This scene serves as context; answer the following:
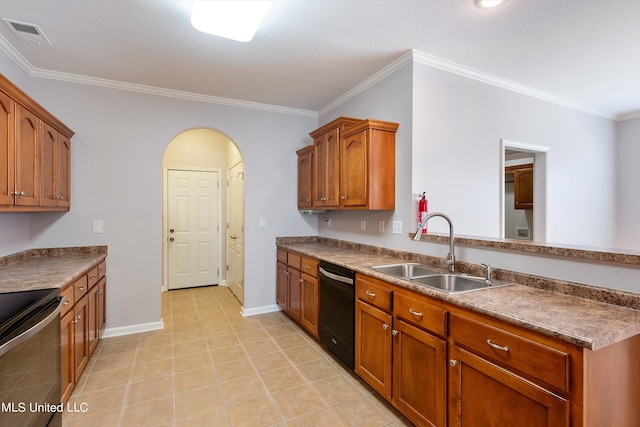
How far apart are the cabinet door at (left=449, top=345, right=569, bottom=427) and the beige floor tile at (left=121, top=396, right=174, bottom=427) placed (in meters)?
1.69

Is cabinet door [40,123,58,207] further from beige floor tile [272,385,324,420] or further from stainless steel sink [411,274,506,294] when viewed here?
stainless steel sink [411,274,506,294]

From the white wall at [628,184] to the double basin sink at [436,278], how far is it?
11.9 ft

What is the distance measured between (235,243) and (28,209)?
8.71 feet

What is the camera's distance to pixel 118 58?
269cm

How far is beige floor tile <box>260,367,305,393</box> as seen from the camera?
7.55ft

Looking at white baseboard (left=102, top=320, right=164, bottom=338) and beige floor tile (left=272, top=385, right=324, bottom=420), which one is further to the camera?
white baseboard (left=102, top=320, right=164, bottom=338)

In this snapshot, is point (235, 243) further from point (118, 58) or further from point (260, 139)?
point (118, 58)

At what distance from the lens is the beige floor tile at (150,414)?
1.91 m

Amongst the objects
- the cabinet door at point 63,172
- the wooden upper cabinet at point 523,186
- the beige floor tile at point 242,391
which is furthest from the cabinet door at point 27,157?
the wooden upper cabinet at point 523,186

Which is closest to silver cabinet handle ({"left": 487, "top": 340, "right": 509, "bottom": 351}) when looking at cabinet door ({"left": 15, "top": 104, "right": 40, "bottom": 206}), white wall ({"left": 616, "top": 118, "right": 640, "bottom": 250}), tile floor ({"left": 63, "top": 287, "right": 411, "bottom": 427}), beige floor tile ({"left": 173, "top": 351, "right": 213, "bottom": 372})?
tile floor ({"left": 63, "top": 287, "right": 411, "bottom": 427})

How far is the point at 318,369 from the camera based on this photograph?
8.39ft

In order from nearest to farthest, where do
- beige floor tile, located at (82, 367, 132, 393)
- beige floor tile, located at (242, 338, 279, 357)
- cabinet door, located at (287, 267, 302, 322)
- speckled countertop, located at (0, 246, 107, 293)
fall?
speckled countertop, located at (0, 246, 107, 293)
beige floor tile, located at (82, 367, 132, 393)
beige floor tile, located at (242, 338, 279, 357)
cabinet door, located at (287, 267, 302, 322)

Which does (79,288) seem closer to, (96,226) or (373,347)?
(96,226)

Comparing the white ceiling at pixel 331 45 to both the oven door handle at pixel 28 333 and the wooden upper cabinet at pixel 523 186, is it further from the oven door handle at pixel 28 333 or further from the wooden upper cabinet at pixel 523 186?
the oven door handle at pixel 28 333
